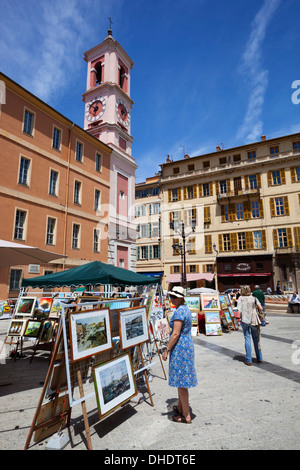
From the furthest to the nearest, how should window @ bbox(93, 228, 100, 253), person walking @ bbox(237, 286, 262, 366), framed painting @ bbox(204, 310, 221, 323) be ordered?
window @ bbox(93, 228, 100, 253) < framed painting @ bbox(204, 310, 221, 323) < person walking @ bbox(237, 286, 262, 366)

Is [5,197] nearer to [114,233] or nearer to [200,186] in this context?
[114,233]

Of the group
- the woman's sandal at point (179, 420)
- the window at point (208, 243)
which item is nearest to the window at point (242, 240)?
the window at point (208, 243)

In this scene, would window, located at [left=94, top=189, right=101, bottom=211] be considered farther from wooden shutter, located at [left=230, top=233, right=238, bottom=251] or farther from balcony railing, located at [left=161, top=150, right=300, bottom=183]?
wooden shutter, located at [left=230, top=233, right=238, bottom=251]

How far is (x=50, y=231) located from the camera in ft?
58.1

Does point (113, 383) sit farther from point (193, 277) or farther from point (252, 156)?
point (252, 156)

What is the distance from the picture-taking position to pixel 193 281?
3250cm

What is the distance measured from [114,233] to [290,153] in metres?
21.9

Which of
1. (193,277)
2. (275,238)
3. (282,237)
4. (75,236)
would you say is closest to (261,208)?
(275,238)

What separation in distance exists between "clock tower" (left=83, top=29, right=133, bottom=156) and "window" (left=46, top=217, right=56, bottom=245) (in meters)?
9.33

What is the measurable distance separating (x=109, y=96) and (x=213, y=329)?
2176 centimetres

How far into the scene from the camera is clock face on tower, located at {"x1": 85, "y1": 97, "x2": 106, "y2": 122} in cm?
2403

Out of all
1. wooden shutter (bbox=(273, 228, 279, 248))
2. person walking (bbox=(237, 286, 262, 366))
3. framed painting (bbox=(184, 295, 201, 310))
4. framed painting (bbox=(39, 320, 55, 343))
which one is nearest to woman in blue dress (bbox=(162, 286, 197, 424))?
person walking (bbox=(237, 286, 262, 366))

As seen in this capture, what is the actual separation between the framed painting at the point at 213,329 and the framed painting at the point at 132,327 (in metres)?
6.16

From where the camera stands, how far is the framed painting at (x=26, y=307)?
7.66 metres
